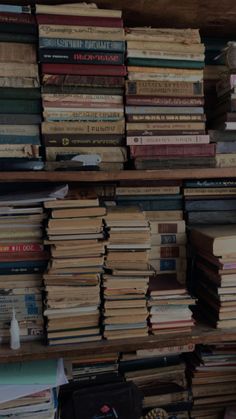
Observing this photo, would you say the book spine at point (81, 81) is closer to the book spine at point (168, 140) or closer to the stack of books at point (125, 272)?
the book spine at point (168, 140)

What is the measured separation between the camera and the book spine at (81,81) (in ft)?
3.28

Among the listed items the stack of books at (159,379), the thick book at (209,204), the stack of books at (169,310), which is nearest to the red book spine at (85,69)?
the thick book at (209,204)

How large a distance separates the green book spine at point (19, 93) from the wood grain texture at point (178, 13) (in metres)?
0.25

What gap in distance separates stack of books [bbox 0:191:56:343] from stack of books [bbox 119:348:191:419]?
35 centimetres

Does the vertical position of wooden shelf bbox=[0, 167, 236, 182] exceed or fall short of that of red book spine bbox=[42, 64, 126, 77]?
it falls short

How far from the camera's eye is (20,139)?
3.33 feet

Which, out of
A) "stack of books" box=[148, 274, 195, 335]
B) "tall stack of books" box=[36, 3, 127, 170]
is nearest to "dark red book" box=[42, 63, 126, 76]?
"tall stack of books" box=[36, 3, 127, 170]

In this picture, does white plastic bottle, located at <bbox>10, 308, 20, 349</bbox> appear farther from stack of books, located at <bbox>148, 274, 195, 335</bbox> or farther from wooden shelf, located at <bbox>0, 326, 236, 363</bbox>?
stack of books, located at <bbox>148, 274, 195, 335</bbox>

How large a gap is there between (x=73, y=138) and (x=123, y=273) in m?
0.40

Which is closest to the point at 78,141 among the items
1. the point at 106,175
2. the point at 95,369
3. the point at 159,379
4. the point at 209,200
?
the point at 106,175

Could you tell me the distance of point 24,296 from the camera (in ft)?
3.39

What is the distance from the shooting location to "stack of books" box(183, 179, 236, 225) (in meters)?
1.20

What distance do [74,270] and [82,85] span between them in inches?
20.0

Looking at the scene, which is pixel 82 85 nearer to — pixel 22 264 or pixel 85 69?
pixel 85 69
